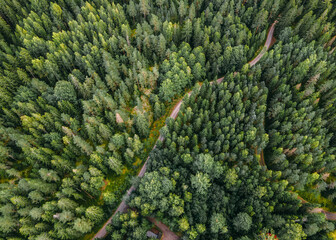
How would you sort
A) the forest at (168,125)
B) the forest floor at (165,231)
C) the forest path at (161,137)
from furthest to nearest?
the forest path at (161,137) → the forest floor at (165,231) → the forest at (168,125)

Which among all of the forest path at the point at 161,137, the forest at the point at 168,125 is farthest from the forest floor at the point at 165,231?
the forest path at the point at 161,137

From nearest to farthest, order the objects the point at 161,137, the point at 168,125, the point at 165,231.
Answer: the point at 165,231 → the point at 168,125 → the point at 161,137

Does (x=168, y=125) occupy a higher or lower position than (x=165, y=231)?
higher

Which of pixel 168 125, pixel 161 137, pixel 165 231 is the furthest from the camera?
pixel 161 137

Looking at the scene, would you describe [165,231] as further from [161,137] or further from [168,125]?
[168,125]

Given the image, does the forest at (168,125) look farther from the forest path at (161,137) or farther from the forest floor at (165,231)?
the forest path at (161,137)

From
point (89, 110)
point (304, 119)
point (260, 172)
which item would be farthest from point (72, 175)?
point (304, 119)

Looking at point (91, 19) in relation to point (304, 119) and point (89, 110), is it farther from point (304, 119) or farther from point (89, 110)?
point (304, 119)

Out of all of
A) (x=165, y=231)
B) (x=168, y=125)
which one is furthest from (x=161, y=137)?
(x=165, y=231)
